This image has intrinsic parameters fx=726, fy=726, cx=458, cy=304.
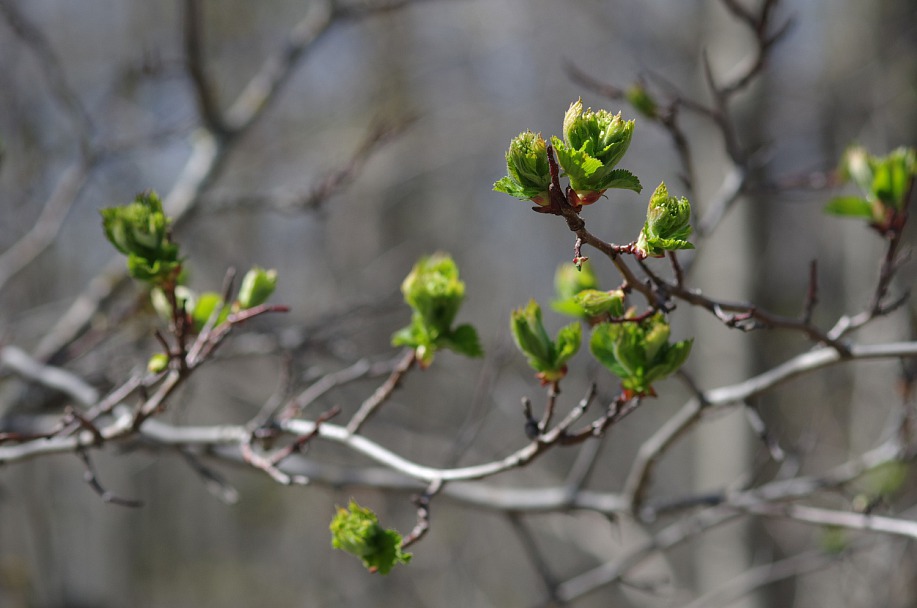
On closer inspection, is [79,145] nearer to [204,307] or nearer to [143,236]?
[204,307]

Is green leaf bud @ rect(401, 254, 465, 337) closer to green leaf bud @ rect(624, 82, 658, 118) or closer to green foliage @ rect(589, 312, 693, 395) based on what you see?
green foliage @ rect(589, 312, 693, 395)

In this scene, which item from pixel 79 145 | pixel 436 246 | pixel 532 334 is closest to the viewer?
pixel 532 334

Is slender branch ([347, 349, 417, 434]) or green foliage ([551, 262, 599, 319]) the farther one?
green foliage ([551, 262, 599, 319])

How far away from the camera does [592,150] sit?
831 mm

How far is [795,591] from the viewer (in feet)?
13.8

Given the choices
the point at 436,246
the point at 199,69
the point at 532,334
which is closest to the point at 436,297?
the point at 532,334

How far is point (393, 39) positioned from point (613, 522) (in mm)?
6196

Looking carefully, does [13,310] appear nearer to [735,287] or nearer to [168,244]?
[168,244]

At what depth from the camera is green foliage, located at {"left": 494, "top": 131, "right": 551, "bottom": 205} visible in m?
0.82

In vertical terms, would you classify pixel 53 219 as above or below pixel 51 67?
below

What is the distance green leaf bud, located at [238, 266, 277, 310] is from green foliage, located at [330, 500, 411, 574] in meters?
0.41

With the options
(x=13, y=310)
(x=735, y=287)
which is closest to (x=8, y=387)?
(x=13, y=310)

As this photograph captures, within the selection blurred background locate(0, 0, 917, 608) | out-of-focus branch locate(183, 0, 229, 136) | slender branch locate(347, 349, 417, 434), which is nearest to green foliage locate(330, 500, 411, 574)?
slender branch locate(347, 349, 417, 434)

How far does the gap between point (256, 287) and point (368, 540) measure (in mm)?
467
